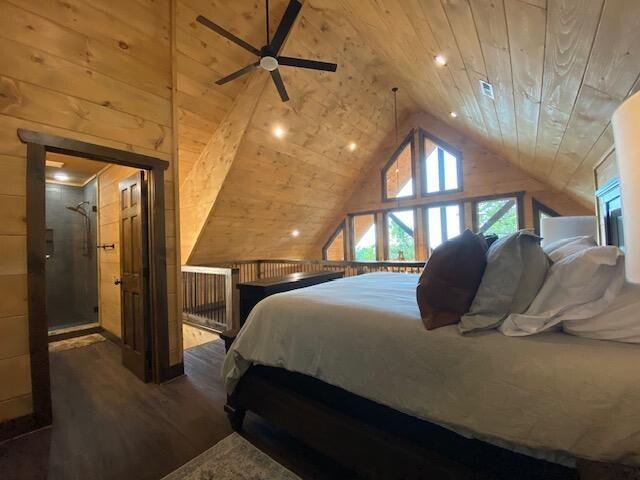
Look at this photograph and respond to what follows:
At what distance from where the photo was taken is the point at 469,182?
5.67 metres

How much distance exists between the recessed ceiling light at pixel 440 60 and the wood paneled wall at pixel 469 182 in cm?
340

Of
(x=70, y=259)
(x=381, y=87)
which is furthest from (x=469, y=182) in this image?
(x=70, y=259)

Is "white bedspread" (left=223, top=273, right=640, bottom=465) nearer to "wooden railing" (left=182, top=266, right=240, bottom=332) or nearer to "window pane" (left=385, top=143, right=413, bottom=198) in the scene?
"wooden railing" (left=182, top=266, right=240, bottom=332)

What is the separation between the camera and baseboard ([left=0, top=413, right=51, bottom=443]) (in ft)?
5.64

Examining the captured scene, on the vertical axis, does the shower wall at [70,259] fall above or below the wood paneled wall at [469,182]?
below

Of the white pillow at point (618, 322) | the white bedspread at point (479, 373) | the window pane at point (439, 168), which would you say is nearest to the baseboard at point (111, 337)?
the white bedspread at point (479, 373)

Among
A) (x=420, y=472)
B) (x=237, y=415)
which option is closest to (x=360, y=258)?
(x=237, y=415)

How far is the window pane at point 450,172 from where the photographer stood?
5.89 m

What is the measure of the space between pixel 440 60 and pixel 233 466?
3474 mm

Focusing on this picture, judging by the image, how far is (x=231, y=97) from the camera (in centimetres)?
389

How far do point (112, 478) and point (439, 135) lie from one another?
6787 millimetres

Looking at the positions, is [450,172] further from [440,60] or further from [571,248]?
[571,248]

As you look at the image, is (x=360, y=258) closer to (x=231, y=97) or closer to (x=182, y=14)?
(x=231, y=97)

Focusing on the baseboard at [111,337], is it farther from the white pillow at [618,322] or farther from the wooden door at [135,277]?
the white pillow at [618,322]
